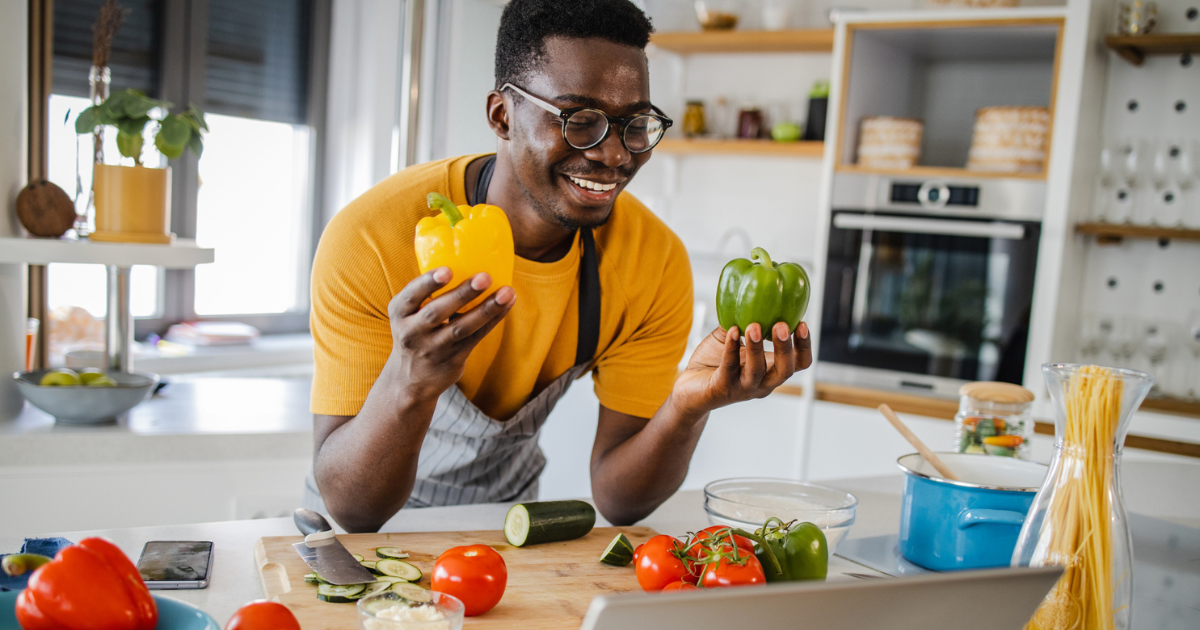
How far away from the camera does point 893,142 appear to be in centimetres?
320

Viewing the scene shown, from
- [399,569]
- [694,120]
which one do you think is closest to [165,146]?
[399,569]

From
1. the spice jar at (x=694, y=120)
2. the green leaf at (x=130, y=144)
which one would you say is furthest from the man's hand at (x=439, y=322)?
the spice jar at (x=694, y=120)

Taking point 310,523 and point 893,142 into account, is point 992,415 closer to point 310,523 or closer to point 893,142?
point 310,523

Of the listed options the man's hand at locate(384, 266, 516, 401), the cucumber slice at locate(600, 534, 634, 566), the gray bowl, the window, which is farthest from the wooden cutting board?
the window

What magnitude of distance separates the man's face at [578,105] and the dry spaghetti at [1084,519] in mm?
687

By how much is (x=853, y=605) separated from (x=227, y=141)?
3849 millimetres

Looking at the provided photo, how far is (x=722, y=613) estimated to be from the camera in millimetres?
644

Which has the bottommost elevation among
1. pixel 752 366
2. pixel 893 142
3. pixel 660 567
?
pixel 660 567

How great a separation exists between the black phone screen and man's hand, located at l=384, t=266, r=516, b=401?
325mm

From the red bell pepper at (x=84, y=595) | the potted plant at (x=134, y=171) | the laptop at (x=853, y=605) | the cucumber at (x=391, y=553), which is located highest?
the potted plant at (x=134, y=171)

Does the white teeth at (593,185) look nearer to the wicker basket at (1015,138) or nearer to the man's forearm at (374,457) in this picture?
the man's forearm at (374,457)

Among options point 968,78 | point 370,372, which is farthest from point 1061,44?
point 370,372

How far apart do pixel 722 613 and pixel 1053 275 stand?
8.90 feet

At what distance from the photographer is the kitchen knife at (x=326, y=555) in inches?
40.4
